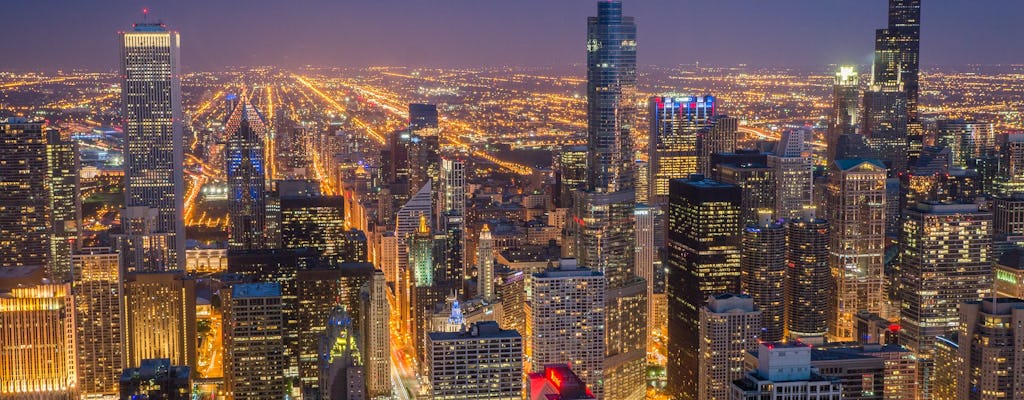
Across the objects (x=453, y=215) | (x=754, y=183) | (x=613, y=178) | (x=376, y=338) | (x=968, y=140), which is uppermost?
(x=968, y=140)

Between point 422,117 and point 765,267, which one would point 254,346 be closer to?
point 765,267

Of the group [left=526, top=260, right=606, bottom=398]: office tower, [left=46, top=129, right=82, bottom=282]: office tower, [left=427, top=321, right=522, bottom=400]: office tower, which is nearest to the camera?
[left=427, top=321, right=522, bottom=400]: office tower

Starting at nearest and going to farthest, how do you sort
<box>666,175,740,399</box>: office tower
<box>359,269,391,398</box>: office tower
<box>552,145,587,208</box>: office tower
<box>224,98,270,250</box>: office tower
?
<box>359,269,391,398</box>: office tower
<box>666,175,740,399</box>: office tower
<box>552,145,587,208</box>: office tower
<box>224,98,270,250</box>: office tower

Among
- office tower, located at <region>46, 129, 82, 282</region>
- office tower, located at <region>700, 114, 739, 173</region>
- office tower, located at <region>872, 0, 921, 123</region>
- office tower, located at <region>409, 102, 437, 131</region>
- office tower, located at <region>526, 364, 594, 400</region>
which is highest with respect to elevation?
office tower, located at <region>872, 0, 921, 123</region>

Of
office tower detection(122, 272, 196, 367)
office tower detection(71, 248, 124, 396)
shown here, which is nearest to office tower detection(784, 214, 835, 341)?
office tower detection(122, 272, 196, 367)

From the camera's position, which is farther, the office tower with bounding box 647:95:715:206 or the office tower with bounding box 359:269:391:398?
the office tower with bounding box 647:95:715:206

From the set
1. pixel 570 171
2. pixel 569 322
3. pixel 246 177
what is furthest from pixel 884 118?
pixel 246 177

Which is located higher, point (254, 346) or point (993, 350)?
point (993, 350)

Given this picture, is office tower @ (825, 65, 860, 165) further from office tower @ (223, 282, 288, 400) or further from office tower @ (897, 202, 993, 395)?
office tower @ (223, 282, 288, 400)
